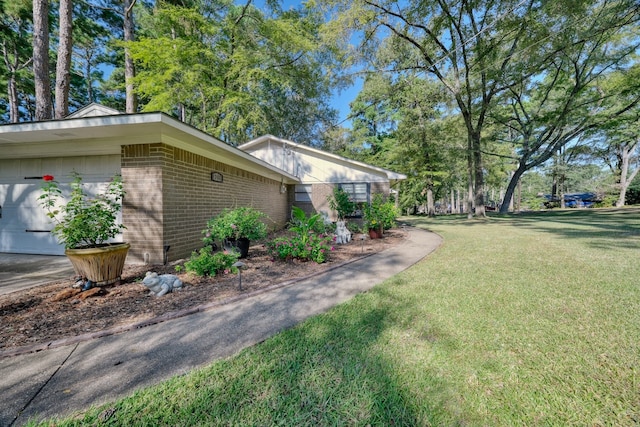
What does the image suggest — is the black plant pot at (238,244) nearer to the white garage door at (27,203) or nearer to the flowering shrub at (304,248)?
the flowering shrub at (304,248)

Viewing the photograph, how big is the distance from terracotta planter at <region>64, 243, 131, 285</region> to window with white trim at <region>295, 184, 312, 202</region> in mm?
10465

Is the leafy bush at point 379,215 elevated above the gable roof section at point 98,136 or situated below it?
below

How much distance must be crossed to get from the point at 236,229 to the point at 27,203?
17.6ft

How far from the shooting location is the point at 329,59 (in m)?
14.5

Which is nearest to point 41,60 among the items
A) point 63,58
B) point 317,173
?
point 63,58

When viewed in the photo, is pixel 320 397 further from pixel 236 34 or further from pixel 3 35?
pixel 3 35

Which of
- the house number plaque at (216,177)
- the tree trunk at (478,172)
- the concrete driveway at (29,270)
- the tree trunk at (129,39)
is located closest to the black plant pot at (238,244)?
the house number plaque at (216,177)

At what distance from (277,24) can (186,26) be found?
492 centimetres

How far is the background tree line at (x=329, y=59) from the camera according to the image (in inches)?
438

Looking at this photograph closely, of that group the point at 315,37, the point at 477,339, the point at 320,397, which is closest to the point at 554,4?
the point at 315,37

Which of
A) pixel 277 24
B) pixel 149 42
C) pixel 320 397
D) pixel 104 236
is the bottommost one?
pixel 320 397

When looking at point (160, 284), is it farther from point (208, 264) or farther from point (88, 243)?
point (88, 243)

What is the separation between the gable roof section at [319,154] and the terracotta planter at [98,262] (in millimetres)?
10744

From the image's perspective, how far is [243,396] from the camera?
5.34 feet
